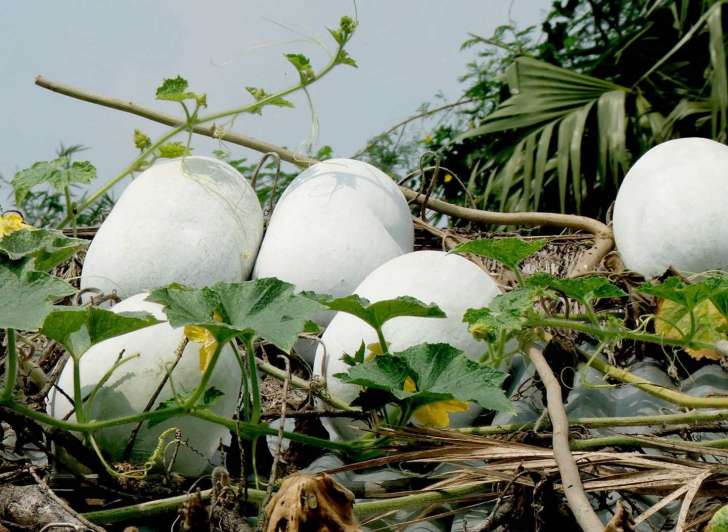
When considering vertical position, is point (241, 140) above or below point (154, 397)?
above

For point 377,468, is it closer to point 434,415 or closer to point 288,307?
point 434,415

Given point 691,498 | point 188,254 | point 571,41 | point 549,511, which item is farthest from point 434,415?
point 571,41

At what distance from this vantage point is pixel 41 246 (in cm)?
130

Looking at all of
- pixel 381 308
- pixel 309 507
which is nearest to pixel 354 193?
pixel 381 308

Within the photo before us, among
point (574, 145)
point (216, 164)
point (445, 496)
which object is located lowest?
point (574, 145)

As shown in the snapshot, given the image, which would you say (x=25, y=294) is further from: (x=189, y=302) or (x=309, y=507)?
(x=309, y=507)

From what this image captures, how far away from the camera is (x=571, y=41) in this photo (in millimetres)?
6277

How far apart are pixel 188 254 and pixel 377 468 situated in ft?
2.41

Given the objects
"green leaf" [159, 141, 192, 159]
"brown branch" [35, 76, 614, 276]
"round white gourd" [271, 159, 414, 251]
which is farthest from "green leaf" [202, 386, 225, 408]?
"brown branch" [35, 76, 614, 276]

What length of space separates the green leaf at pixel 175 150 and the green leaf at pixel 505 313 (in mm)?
927

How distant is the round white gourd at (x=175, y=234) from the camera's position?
2035 millimetres

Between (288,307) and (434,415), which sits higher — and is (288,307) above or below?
above

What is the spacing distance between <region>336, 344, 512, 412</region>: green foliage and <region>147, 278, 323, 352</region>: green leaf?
0.15 metres

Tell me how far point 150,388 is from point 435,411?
40 centimetres
